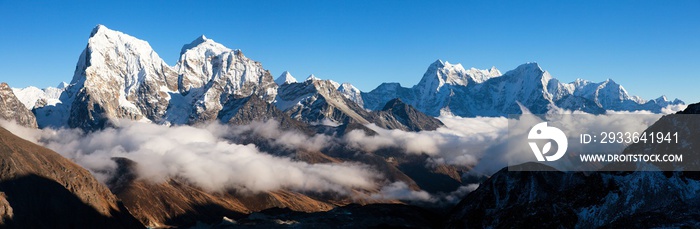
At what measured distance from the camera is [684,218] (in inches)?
7810

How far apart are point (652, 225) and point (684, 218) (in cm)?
1063

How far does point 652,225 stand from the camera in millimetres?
198625
